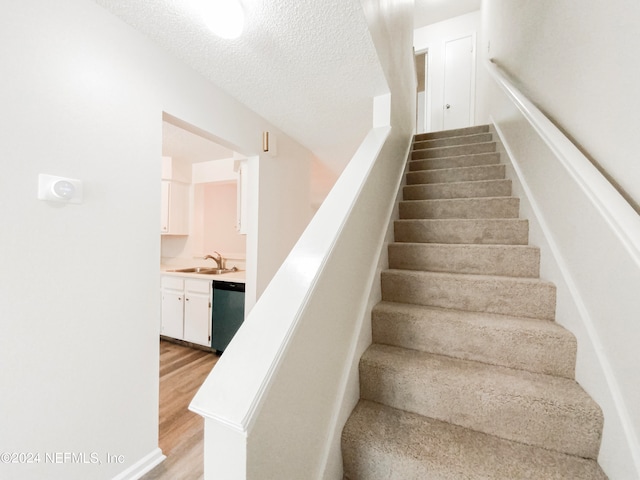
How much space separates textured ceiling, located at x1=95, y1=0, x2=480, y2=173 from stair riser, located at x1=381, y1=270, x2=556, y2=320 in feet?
4.05

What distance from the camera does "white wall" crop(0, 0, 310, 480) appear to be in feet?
3.12

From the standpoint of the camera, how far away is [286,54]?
1.44 meters

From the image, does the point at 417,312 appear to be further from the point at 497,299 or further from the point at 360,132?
the point at 360,132

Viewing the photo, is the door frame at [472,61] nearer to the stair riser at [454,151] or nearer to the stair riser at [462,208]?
the stair riser at [454,151]

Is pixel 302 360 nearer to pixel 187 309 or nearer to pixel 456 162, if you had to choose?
pixel 456 162

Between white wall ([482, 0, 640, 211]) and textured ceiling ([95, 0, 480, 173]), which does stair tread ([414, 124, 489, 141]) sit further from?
textured ceiling ([95, 0, 480, 173])

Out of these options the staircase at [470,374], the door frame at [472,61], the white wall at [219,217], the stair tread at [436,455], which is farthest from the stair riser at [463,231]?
the door frame at [472,61]

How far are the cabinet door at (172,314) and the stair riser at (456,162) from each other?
3080 mm

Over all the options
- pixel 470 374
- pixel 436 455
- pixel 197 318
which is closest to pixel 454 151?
pixel 470 374

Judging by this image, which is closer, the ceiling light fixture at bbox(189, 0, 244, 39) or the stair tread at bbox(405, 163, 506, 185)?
the ceiling light fixture at bbox(189, 0, 244, 39)

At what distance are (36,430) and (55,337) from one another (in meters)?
0.34

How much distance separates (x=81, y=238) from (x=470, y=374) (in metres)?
1.72

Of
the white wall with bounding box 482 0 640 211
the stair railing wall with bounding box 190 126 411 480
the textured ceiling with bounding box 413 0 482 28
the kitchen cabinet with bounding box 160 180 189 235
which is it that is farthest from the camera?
the textured ceiling with bounding box 413 0 482 28

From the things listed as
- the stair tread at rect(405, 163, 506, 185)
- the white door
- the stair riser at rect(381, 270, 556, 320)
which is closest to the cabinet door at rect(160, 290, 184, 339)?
the stair riser at rect(381, 270, 556, 320)
